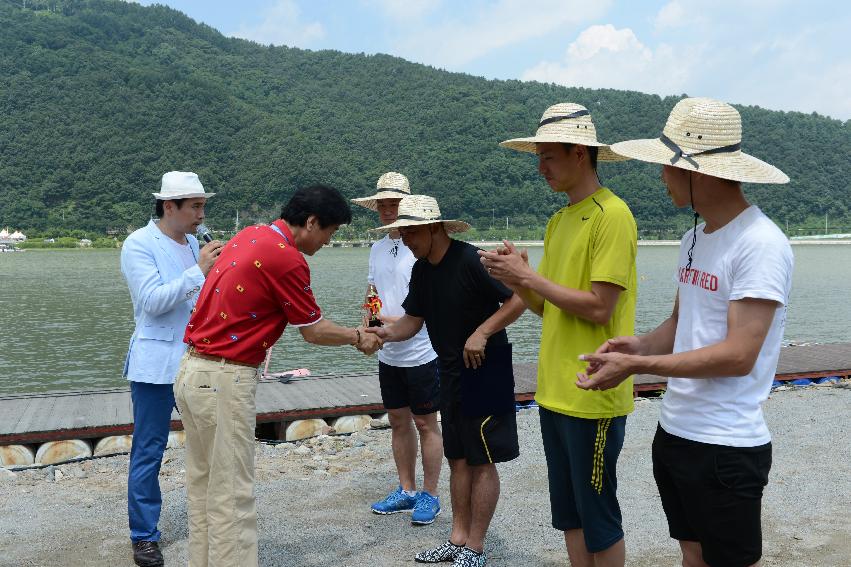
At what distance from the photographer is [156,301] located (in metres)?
4.22

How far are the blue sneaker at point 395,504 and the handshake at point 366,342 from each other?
125 centimetres

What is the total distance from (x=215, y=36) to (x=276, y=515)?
529ft

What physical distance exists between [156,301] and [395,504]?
2080mm

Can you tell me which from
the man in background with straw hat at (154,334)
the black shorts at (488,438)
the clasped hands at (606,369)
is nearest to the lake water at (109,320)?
the man in background with straw hat at (154,334)

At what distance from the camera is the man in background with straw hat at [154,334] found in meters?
4.24

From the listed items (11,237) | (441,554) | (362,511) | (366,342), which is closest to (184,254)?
(366,342)

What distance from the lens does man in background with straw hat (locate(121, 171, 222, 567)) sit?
13.9 ft

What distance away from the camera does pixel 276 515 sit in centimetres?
511

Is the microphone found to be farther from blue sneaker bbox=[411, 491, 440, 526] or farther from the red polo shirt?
blue sneaker bbox=[411, 491, 440, 526]

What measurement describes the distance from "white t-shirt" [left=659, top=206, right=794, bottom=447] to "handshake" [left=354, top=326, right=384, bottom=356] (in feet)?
6.92

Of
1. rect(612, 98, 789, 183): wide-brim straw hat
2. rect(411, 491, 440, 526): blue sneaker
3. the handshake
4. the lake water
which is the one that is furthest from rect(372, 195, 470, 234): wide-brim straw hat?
the lake water

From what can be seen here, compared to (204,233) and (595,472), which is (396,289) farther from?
(595,472)

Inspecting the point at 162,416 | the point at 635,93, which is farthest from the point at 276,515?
the point at 635,93

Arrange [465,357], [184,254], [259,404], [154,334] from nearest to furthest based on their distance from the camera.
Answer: [465,357], [154,334], [184,254], [259,404]
